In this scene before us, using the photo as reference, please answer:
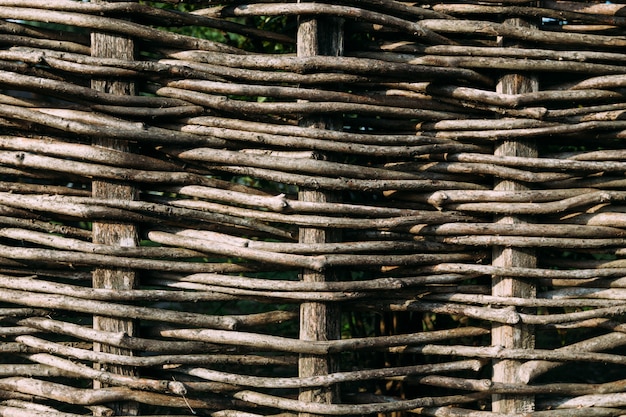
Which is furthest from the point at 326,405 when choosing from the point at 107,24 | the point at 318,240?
the point at 107,24

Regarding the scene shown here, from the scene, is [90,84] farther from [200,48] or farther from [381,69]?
[381,69]

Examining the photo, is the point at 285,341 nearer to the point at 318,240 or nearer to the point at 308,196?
the point at 318,240

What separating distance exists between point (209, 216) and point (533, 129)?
0.85 meters

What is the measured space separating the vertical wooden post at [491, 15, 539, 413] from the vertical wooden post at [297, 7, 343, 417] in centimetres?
43

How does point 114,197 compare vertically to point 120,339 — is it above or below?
above

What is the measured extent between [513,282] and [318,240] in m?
0.52

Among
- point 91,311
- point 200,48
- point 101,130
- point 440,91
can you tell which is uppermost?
point 200,48

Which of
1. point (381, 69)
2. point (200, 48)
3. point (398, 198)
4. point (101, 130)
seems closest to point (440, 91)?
point (381, 69)

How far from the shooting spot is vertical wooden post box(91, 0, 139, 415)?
163 cm

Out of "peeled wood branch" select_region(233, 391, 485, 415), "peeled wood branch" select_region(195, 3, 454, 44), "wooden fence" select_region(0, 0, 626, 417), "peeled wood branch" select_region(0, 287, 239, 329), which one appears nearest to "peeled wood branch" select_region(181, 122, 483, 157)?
"wooden fence" select_region(0, 0, 626, 417)

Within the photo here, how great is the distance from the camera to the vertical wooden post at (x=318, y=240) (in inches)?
64.1

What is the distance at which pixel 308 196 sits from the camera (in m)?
1.64

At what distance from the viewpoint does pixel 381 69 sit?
1618 millimetres

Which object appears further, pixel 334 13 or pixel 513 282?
pixel 513 282
